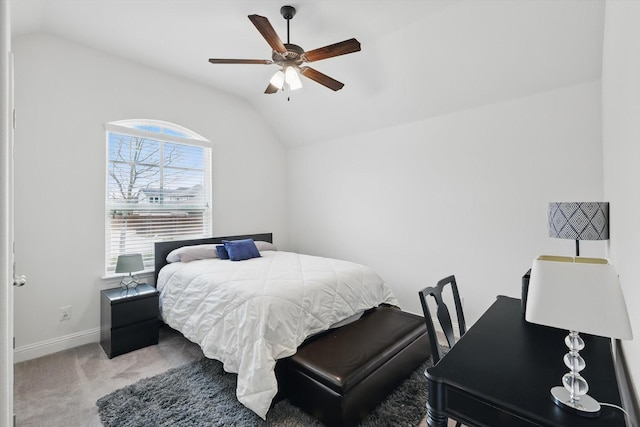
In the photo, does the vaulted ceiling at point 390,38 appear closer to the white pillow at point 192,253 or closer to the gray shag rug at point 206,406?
the white pillow at point 192,253

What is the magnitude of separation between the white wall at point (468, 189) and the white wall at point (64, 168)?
2636mm

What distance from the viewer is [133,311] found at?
280 centimetres

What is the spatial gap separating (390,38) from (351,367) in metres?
2.84

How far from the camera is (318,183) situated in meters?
4.62

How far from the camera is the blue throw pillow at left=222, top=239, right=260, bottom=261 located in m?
3.48

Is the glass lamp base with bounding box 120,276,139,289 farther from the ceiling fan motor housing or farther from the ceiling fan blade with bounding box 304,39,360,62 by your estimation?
the ceiling fan motor housing

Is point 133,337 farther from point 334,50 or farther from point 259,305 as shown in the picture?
point 334,50

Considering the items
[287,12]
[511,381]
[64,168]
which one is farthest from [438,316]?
[64,168]

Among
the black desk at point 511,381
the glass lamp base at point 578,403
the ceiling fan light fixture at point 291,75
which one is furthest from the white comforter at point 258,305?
the ceiling fan light fixture at point 291,75

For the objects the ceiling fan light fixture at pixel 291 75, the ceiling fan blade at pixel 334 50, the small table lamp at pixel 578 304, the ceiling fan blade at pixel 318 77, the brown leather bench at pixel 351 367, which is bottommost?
the brown leather bench at pixel 351 367

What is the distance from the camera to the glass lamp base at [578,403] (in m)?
0.82

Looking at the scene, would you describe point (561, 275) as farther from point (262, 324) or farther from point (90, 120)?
point (90, 120)

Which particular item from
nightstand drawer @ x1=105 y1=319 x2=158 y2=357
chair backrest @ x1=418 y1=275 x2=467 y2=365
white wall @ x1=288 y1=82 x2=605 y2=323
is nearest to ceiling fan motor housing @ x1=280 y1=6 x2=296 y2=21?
white wall @ x1=288 y1=82 x2=605 y2=323

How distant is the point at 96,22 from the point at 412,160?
3419mm
